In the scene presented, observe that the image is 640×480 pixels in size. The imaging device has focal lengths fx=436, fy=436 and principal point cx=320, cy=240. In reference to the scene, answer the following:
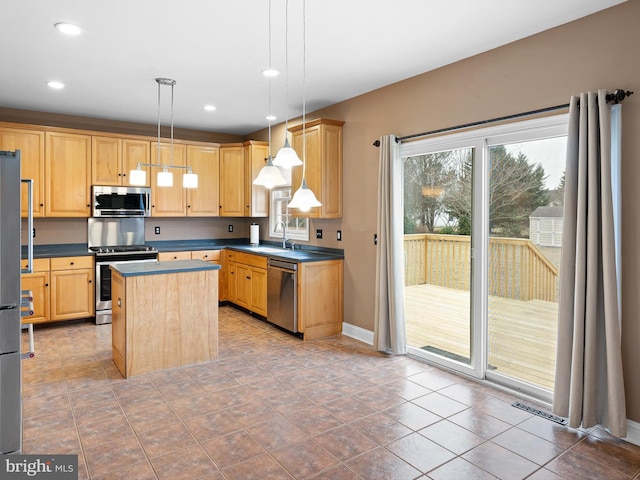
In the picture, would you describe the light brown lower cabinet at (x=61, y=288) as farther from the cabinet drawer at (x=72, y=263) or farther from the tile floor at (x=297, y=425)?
the tile floor at (x=297, y=425)

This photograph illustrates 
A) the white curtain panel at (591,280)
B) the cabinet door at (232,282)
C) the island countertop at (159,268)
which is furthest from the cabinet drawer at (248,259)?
the white curtain panel at (591,280)

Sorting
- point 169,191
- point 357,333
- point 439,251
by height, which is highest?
point 169,191

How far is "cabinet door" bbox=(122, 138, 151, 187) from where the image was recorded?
578cm

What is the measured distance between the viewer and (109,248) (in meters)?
5.81

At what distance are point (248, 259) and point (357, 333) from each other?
71.4 inches

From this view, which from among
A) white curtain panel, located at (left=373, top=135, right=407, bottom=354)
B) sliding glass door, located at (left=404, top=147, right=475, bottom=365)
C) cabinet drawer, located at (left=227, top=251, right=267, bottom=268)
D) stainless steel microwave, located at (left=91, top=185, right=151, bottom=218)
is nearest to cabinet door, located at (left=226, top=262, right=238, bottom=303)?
cabinet drawer, located at (left=227, top=251, right=267, bottom=268)

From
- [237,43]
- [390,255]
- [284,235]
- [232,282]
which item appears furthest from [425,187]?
[232,282]

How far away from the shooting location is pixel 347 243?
4.94 meters

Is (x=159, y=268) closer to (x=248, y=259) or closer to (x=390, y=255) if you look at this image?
(x=248, y=259)

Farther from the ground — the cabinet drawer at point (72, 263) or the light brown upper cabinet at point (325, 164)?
the light brown upper cabinet at point (325, 164)

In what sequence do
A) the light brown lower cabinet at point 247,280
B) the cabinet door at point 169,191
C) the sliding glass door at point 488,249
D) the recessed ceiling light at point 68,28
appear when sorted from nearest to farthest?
the recessed ceiling light at point 68,28 → the sliding glass door at point 488,249 → the light brown lower cabinet at point 247,280 → the cabinet door at point 169,191

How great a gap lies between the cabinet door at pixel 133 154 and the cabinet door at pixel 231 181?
3.52ft

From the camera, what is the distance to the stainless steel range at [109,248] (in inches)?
212

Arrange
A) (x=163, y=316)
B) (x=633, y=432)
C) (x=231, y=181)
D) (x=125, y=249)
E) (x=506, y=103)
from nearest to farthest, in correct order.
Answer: (x=633, y=432), (x=506, y=103), (x=163, y=316), (x=125, y=249), (x=231, y=181)
